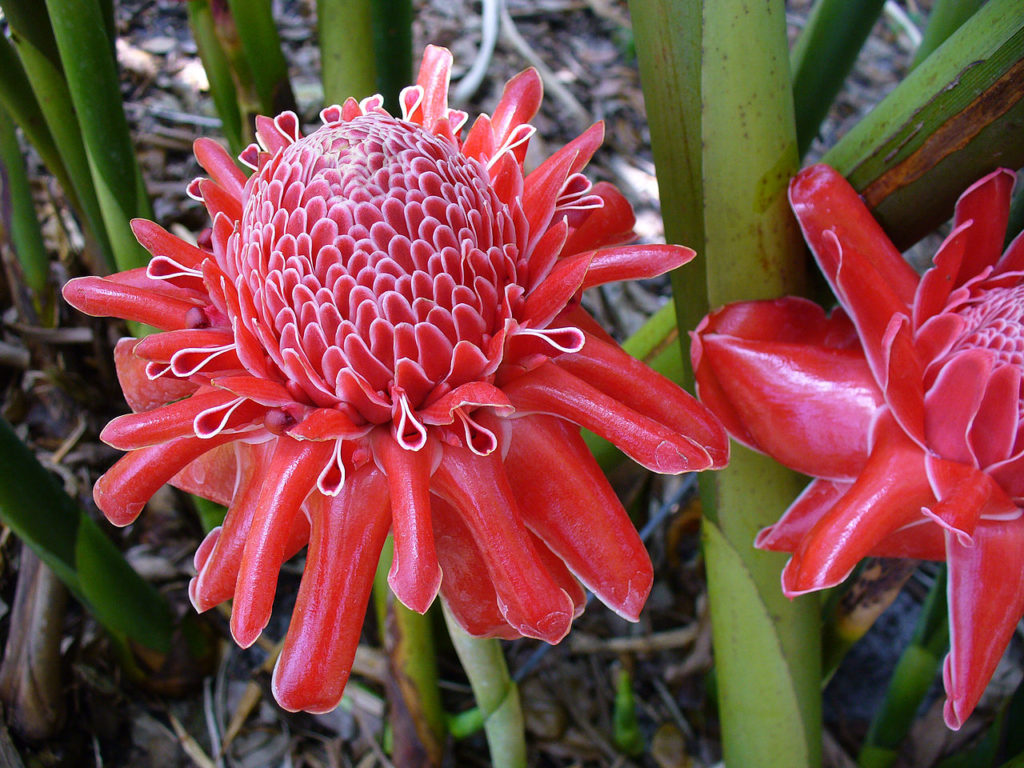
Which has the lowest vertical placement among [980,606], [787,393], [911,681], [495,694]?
[911,681]

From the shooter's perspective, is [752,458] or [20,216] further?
[20,216]

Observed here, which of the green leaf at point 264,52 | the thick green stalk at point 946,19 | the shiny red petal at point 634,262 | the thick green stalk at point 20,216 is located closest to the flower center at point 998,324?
the shiny red petal at point 634,262

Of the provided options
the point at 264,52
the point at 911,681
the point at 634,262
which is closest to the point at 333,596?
the point at 634,262

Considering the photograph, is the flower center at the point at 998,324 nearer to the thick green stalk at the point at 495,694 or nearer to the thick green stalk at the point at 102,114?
the thick green stalk at the point at 495,694

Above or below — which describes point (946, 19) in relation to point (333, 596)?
above

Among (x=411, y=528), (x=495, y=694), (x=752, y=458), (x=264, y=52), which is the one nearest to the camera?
(x=411, y=528)

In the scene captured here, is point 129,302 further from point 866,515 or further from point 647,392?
point 866,515
